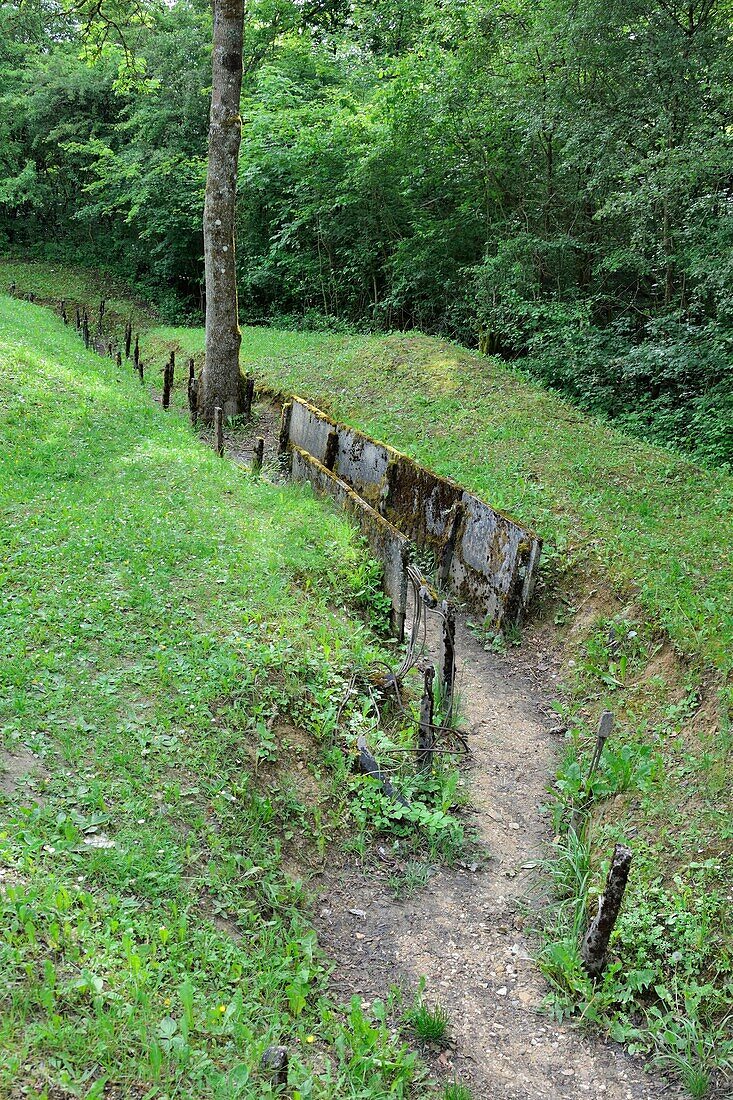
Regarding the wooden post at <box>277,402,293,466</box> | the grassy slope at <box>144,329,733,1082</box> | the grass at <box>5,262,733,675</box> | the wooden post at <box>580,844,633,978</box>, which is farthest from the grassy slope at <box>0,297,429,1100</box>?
the wooden post at <box>277,402,293,466</box>

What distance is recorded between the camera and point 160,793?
3.88 meters

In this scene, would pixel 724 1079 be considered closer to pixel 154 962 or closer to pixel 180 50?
pixel 154 962

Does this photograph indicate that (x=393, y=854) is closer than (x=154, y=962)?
No

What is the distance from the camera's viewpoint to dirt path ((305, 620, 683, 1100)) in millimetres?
3303

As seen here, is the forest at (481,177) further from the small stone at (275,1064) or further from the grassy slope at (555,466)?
the small stone at (275,1064)

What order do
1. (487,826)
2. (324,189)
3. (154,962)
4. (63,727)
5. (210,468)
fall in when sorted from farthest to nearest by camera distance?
(324,189) < (210,468) < (487,826) < (63,727) < (154,962)

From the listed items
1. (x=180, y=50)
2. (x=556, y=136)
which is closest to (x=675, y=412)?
(x=556, y=136)

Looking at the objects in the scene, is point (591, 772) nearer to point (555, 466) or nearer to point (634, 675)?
point (634, 675)

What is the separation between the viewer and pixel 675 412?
10.1 meters

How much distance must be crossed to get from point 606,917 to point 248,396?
35.2 ft

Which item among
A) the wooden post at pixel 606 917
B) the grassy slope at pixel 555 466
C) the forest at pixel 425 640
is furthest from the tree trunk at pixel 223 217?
the wooden post at pixel 606 917

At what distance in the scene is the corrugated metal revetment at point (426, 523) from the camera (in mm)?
6777

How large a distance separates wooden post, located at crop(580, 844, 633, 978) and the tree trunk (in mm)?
10371

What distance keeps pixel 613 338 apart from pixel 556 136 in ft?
10.4
